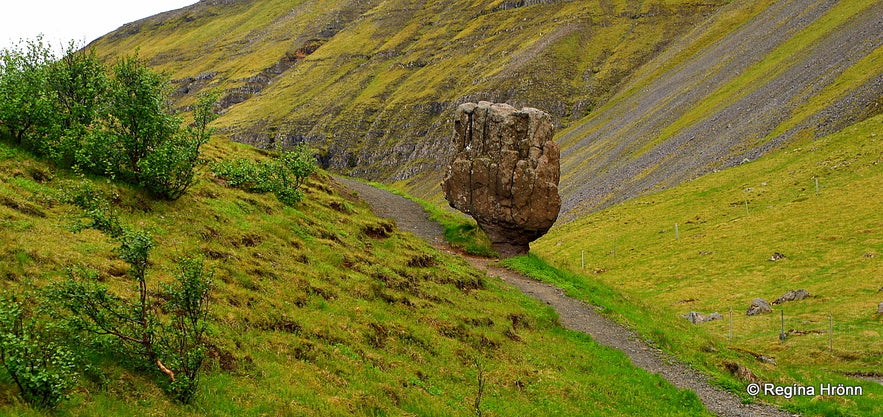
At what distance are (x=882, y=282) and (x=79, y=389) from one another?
38839 millimetres

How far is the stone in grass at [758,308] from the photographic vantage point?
112 feet

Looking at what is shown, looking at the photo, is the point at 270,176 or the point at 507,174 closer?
the point at 270,176

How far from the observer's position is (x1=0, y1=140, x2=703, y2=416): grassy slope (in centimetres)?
1198

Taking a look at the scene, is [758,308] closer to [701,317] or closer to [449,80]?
[701,317]

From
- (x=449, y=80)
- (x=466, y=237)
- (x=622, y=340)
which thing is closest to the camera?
(x=622, y=340)

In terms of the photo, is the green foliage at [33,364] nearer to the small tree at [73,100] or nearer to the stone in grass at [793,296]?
the small tree at [73,100]

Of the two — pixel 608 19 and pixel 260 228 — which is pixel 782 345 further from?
pixel 608 19

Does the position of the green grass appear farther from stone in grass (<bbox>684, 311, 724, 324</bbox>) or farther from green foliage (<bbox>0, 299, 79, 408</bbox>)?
green foliage (<bbox>0, 299, 79, 408</bbox>)

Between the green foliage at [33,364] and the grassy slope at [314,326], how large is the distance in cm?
25

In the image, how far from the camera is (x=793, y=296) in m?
35.0

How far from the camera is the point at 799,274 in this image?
126 ft

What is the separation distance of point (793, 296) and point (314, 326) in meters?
31.0

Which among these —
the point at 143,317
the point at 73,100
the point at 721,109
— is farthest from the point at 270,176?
the point at 721,109

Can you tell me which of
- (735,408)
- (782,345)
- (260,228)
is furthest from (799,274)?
(260,228)
